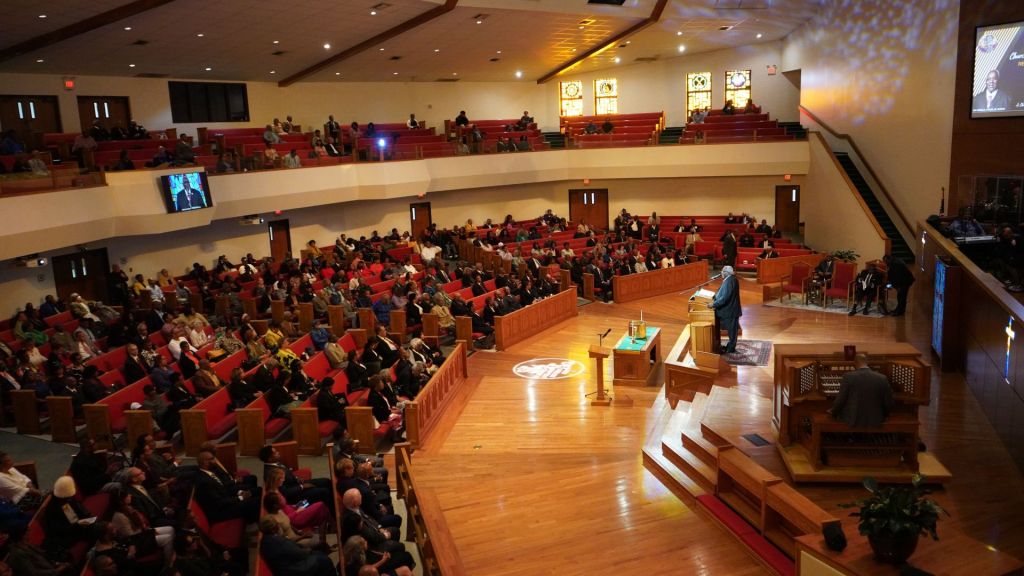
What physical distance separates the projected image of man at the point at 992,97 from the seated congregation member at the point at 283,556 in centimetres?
1072

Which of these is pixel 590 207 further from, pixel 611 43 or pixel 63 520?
pixel 63 520

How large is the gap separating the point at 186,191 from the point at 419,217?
775 centimetres

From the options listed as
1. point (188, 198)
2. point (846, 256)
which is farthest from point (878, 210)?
point (188, 198)

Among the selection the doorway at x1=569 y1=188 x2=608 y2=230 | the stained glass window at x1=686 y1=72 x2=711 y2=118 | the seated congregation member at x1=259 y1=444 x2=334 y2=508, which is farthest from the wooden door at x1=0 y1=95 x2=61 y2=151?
the stained glass window at x1=686 y1=72 x2=711 y2=118

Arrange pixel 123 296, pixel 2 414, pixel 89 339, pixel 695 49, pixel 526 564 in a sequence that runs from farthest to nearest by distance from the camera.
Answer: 1. pixel 695 49
2. pixel 123 296
3. pixel 89 339
4. pixel 2 414
5. pixel 526 564

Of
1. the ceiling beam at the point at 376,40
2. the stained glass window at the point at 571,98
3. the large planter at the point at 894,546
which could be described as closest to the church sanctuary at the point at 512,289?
the large planter at the point at 894,546

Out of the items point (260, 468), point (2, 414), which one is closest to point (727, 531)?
point (260, 468)

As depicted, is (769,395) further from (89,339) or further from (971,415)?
(89,339)

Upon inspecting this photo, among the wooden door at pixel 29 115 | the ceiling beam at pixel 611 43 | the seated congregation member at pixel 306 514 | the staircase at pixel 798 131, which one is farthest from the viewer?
the staircase at pixel 798 131

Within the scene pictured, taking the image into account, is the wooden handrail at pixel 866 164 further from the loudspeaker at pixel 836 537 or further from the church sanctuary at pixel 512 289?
the loudspeaker at pixel 836 537

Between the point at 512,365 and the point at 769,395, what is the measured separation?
383 cm

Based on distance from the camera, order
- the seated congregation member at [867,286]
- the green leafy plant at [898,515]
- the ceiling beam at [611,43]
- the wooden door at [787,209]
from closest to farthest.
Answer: the green leafy plant at [898,515]
the seated congregation member at [867,286]
the ceiling beam at [611,43]
the wooden door at [787,209]

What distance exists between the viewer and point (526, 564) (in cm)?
551

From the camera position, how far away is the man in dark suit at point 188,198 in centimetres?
1308
